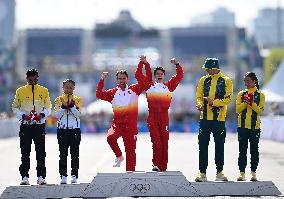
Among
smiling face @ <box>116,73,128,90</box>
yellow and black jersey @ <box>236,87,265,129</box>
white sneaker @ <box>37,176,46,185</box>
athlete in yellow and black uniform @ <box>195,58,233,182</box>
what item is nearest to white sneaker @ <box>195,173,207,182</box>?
athlete in yellow and black uniform @ <box>195,58,233,182</box>

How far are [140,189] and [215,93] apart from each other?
2.02m

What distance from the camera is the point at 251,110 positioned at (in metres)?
12.9

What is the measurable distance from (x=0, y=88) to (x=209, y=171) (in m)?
122

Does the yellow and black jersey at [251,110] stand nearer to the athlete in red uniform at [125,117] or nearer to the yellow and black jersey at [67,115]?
the athlete in red uniform at [125,117]

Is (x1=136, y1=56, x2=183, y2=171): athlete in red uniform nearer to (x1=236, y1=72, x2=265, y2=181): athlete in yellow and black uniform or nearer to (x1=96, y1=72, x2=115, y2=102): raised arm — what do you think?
(x1=96, y1=72, x2=115, y2=102): raised arm

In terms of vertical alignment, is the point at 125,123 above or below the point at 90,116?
above

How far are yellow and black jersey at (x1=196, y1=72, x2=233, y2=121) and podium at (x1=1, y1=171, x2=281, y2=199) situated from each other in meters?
1.28

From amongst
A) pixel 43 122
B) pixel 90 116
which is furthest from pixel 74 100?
pixel 90 116

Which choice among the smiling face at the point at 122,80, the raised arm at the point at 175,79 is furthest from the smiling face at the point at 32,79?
the raised arm at the point at 175,79

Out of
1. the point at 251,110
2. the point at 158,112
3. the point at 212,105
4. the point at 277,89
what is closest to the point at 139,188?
the point at 158,112

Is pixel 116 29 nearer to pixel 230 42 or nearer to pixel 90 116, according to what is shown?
pixel 230 42

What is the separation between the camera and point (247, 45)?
177 meters

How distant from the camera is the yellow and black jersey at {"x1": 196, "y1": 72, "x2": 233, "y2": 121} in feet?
41.5

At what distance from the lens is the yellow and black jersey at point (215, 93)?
12.6 meters
